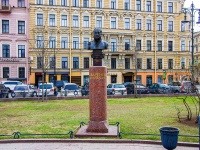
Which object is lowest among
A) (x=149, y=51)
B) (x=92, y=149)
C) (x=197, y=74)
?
(x=92, y=149)

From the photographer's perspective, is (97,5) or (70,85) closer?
(70,85)

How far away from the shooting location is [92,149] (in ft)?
26.2

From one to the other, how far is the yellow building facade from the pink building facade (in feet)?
3.52

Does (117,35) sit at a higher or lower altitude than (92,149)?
higher

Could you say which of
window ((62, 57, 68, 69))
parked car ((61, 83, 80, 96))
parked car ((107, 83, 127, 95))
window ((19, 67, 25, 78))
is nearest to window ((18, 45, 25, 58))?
window ((19, 67, 25, 78))


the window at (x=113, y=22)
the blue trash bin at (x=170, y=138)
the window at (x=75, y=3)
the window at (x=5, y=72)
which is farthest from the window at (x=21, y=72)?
the blue trash bin at (x=170, y=138)

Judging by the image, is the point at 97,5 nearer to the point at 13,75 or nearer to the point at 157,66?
the point at 157,66

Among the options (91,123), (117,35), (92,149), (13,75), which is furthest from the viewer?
(117,35)

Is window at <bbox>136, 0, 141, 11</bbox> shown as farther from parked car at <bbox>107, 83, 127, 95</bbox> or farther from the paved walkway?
the paved walkway

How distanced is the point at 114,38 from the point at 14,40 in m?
15.9

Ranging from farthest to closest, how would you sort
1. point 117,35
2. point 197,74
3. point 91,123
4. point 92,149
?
point 117,35 → point 197,74 → point 91,123 → point 92,149

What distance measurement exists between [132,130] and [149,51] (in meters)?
36.2

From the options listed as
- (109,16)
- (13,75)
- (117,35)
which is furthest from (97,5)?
(13,75)

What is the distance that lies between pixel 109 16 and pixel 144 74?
11.5 metres
